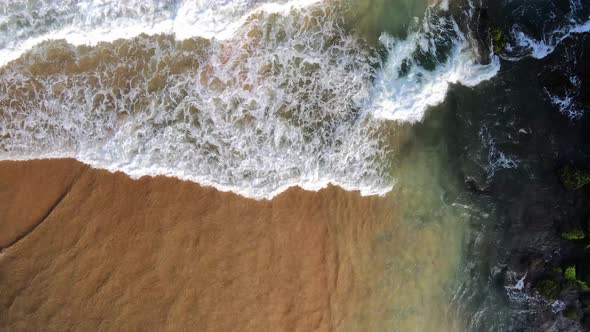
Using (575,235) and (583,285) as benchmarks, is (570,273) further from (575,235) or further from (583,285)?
(575,235)

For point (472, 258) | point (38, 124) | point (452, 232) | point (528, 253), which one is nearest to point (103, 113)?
point (38, 124)

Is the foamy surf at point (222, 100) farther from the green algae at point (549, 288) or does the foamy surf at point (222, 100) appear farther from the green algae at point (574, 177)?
the green algae at point (549, 288)

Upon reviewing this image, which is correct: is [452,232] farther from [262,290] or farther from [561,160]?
[262,290]

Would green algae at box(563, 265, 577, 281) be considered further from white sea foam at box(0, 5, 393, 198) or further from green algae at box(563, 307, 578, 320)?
white sea foam at box(0, 5, 393, 198)

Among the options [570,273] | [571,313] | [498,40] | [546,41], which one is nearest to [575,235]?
[570,273]

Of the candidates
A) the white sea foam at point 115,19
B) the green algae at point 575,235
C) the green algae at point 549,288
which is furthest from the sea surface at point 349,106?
the green algae at point 575,235
